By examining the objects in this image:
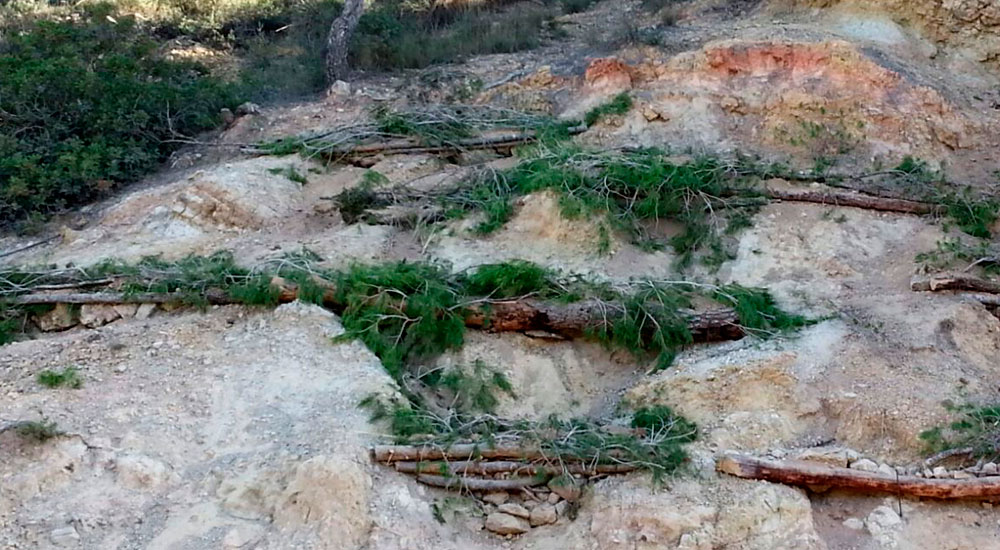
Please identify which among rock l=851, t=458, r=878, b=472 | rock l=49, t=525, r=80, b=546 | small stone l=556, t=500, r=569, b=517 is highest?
rock l=49, t=525, r=80, b=546

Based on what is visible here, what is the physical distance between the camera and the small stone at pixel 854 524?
4512 millimetres

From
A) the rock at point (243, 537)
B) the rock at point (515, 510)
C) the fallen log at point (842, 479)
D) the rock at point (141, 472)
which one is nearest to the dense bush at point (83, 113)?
the rock at point (141, 472)

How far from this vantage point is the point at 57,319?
614cm

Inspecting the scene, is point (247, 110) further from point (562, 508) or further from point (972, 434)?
point (972, 434)

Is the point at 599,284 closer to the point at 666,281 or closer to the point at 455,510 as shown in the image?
the point at 666,281

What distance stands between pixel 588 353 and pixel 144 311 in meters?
2.90

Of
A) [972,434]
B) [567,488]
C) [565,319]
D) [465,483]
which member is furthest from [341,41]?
[972,434]

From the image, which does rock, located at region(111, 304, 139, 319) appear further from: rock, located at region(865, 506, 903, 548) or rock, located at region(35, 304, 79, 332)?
rock, located at region(865, 506, 903, 548)

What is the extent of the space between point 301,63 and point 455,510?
706 centimetres

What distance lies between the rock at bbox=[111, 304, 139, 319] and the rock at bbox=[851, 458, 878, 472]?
4451 millimetres

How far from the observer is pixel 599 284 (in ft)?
20.5

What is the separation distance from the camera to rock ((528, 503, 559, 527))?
15.1ft

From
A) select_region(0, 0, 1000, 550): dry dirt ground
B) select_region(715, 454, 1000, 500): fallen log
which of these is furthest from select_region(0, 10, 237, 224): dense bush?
select_region(715, 454, 1000, 500): fallen log

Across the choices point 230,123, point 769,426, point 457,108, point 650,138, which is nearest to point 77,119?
point 230,123
